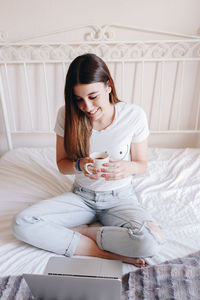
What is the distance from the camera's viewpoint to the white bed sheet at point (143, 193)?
0.90 m

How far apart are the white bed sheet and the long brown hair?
14.0 inches

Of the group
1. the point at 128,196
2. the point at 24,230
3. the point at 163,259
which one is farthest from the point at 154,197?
the point at 24,230

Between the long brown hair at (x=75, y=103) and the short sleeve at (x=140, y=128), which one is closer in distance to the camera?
the long brown hair at (x=75, y=103)

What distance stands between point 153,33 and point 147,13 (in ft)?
0.35

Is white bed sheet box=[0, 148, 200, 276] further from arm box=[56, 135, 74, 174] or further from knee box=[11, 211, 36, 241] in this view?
arm box=[56, 135, 74, 174]

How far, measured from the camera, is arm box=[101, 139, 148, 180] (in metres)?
0.89

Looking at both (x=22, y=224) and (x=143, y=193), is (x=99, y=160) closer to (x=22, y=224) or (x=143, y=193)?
(x=22, y=224)

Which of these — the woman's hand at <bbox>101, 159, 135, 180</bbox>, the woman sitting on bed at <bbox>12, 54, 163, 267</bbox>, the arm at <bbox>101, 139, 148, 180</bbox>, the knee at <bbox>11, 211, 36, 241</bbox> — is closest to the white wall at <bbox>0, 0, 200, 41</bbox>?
the woman sitting on bed at <bbox>12, 54, 163, 267</bbox>

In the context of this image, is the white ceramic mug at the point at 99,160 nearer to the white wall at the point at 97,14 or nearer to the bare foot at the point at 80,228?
the bare foot at the point at 80,228

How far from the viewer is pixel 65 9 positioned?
1.40m

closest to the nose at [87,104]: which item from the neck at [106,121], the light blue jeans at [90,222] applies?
the neck at [106,121]

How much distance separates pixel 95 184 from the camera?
3.32 ft

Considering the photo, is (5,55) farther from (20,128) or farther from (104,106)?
(104,106)

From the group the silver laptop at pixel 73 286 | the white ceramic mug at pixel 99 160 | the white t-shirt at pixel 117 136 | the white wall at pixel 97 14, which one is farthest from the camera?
the white wall at pixel 97 14
